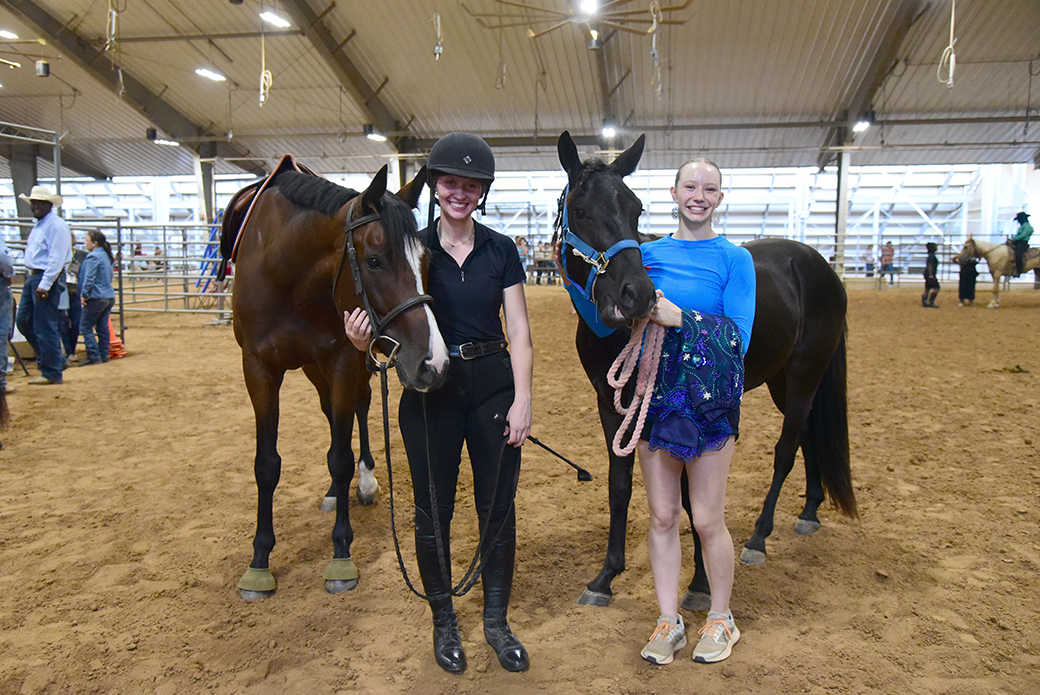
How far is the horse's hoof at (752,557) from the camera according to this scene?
2.75 meters

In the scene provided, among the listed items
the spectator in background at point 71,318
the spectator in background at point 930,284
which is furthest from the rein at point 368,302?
the spectator in background at point 930,284

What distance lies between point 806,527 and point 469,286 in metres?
2.10

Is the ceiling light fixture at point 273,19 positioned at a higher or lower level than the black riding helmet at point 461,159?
higher

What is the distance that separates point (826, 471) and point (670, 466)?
1.47 metres

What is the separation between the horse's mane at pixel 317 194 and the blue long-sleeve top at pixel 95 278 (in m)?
6.10

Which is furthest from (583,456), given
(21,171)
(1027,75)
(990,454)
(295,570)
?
(21,171)

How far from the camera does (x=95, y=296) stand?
289 inches

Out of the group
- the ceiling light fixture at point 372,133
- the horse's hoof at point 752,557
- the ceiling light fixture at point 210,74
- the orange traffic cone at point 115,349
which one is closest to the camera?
the horse's hoof at point 752,557

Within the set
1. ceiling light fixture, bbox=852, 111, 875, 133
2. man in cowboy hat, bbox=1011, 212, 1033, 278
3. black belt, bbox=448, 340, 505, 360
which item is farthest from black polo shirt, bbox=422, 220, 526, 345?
ceiling light fixture, bbox=852, 111, 875, 133

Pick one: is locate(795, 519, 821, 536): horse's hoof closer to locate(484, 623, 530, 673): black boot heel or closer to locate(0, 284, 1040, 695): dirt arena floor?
locate(0, 284, 1040, 695): dirt arena floor

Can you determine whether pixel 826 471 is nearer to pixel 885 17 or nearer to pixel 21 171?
pixel 885 17

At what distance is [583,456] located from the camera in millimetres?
4137

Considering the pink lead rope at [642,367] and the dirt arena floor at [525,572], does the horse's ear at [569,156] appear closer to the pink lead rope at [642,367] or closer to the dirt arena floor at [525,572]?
the pink lead rope at [642,367]

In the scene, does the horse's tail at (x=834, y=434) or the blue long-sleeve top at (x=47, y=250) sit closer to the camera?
the horse's tail at (x=834, y=434)
